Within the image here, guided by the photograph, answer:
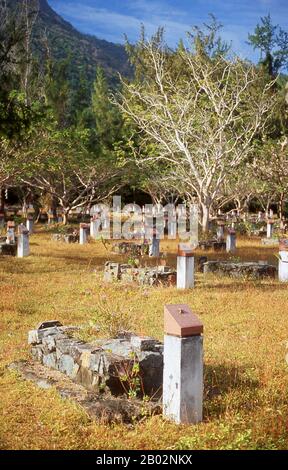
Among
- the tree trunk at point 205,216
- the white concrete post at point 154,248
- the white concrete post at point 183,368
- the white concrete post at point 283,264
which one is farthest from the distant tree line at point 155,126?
the white concrete post at point 183,368

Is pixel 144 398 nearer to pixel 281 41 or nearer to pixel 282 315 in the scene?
pixel 282 315

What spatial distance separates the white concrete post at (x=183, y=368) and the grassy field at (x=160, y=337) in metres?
0.14

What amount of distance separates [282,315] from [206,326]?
1557mm

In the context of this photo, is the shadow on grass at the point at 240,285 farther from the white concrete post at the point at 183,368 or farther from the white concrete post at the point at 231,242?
the white concrete post at the point at 183,368

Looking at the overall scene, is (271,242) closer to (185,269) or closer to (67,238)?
(67,238)

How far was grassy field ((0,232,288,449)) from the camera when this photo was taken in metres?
4.80

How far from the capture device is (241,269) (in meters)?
14.3

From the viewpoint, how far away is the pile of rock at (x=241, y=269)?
46.7ft

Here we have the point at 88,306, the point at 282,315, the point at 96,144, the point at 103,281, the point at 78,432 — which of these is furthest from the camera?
the point at 96,144

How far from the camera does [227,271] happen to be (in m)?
14.5

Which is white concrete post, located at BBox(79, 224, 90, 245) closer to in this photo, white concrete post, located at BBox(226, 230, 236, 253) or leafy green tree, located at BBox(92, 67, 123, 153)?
white concrete post, located at BBox(226, 230, 236, 253)

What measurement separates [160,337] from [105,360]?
2211mm

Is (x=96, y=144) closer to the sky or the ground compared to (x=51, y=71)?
closer to the ground
